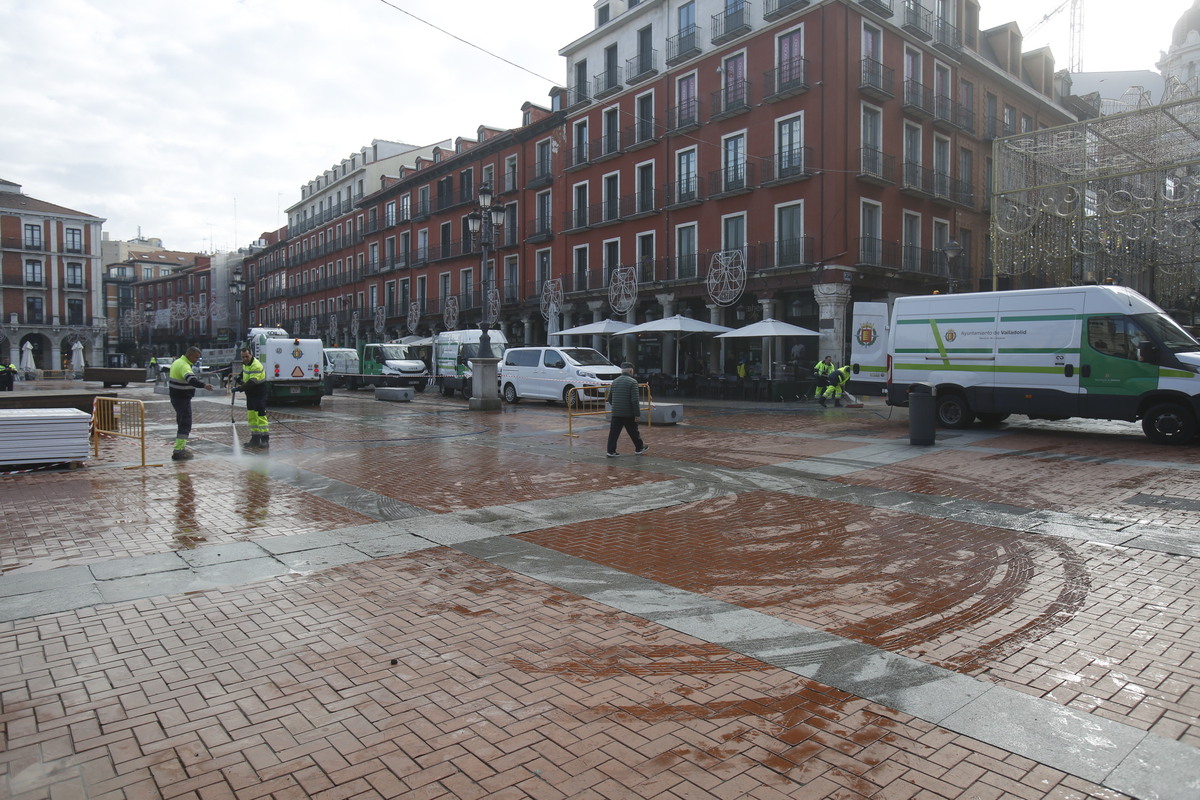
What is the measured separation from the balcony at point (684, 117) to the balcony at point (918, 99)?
8.01m

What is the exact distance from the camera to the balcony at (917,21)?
27.5m

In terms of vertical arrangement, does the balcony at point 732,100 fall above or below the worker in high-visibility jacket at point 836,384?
above

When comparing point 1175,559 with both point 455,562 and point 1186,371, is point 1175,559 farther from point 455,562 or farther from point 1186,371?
point 1186,371

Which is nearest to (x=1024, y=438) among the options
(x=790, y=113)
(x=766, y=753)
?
(x=766, y=753)

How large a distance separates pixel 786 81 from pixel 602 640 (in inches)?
1044

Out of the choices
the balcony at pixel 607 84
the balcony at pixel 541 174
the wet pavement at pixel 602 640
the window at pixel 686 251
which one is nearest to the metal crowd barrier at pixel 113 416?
the wet pavement at pixel 602 640

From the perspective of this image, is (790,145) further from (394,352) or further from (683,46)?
(394,352)

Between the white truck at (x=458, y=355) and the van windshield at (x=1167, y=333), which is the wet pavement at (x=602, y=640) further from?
the white truck at (x=458, y=355)

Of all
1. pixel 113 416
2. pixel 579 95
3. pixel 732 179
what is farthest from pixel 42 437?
pixel 579 95

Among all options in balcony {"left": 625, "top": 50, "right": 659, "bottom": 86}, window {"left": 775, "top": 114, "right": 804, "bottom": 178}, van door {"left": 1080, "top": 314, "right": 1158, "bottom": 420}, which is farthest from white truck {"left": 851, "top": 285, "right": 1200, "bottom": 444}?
balcony {"left": 625, "top": 50, "right": 659, "bottom": 86}

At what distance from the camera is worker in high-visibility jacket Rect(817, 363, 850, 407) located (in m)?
21.3

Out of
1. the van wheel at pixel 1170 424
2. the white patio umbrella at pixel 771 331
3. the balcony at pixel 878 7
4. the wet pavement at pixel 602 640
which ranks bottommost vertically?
the wet pavement at pixel 602 640

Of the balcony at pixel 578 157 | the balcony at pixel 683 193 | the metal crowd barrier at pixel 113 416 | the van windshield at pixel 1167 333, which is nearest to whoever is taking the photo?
the van windshield at pixel 1167 333

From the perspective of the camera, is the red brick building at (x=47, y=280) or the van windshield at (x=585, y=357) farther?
the red brick building at (x=47, y=280)
